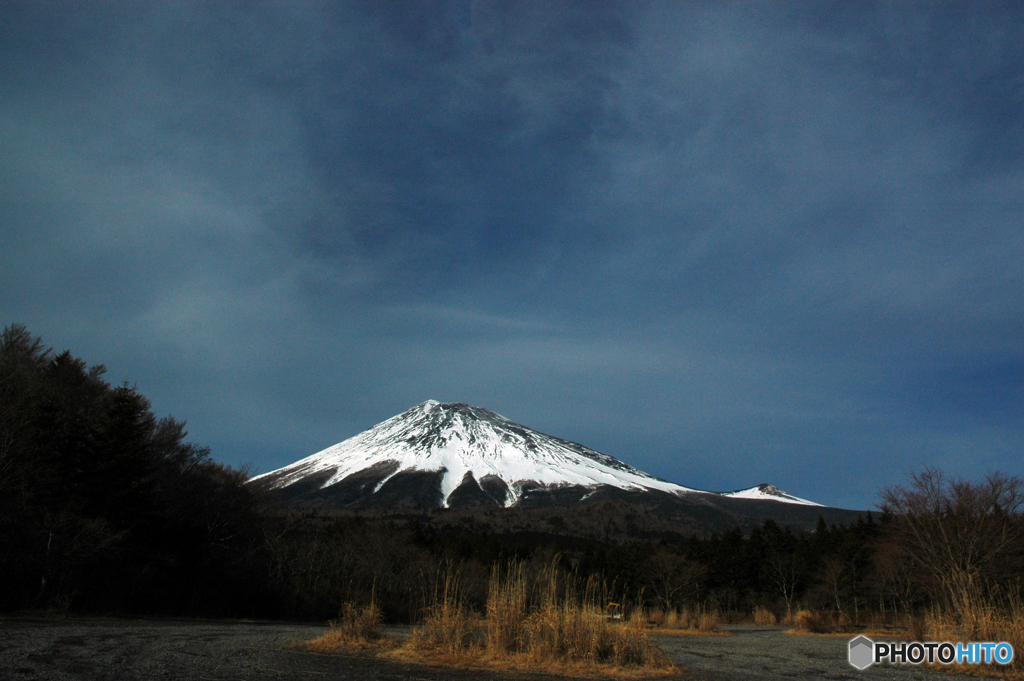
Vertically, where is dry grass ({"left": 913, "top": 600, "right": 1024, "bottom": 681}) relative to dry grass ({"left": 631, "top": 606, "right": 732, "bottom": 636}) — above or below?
above

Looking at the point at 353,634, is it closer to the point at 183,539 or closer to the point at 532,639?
the point at 532,639

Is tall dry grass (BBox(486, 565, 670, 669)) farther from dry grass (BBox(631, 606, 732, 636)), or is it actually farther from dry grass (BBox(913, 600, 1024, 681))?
dry grass (BBox(631, 606, 732, 636))

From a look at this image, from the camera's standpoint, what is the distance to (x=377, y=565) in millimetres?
42312

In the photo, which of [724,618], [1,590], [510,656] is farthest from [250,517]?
[724,618]

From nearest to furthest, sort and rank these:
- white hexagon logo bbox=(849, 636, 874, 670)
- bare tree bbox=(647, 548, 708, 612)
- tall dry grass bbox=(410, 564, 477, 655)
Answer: tall dry grass bbox=(410, 564, 477, 655) < white hexagon logo bbox=(849, 636, 874, 670) < bare tree bbox=(647, 548, 708, 612)

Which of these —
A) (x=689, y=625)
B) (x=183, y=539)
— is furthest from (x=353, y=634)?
(x=689, y=625)

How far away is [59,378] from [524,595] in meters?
29.3

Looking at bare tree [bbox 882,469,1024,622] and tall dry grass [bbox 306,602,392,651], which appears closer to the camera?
tall dry grass [bbox 306,602,392,651]

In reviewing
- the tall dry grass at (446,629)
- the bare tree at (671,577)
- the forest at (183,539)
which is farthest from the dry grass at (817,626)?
the tall dry grass at (446,629)

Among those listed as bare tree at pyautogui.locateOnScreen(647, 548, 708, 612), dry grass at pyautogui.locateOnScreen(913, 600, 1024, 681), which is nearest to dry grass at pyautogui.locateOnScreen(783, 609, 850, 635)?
bare tree at pyautogui.locateOnScreen(647, 548, 708, 612)

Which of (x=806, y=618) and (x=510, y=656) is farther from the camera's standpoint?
(x=806, y=618)

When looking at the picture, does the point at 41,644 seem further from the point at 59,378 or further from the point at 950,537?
the point at 950,537

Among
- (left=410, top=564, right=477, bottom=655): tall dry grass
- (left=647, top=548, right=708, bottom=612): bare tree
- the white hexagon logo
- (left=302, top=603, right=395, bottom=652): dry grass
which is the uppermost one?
(left=410, top=564, right=477, bottom=655): tall dry grass

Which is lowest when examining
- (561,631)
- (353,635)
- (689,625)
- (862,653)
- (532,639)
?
(689,625)
